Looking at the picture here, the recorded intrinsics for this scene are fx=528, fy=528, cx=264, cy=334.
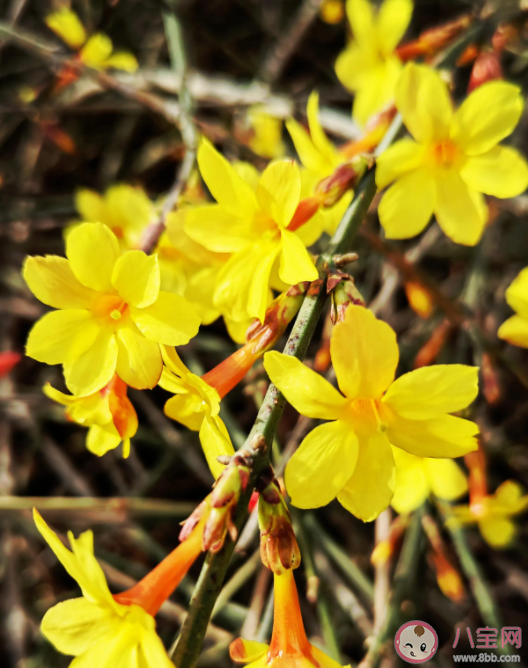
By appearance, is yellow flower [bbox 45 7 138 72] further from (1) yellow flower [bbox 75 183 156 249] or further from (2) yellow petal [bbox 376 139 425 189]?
(2) yellow petal [bbox 376 139 425 189]

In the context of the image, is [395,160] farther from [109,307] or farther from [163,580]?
[163,580]

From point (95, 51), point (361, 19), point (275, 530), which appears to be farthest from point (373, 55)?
point (275, 530)

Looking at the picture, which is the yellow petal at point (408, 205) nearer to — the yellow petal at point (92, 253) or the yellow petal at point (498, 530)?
the yellow petal at point (92, 253)

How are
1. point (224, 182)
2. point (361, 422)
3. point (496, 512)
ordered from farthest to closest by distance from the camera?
point (496, 512) < point (224, 182) < point (361, 422)

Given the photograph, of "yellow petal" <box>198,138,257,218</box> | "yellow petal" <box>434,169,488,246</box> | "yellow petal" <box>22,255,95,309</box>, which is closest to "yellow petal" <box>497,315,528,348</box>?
"yellow petal" <box>434,169,488,246</box>

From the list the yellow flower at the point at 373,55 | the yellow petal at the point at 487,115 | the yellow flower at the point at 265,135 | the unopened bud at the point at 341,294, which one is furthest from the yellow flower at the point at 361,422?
the yellow flower at the point at 265,135

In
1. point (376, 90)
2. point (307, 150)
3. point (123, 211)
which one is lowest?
point (307, 150)

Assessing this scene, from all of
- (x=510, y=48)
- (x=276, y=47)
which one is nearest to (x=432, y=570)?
(x=510, y=48)

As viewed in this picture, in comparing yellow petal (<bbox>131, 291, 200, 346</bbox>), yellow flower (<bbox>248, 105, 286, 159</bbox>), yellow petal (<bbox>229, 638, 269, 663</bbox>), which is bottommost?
yellow petal (<bbox>229, 638, 269, 663</bbox>)

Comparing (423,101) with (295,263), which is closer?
(295,263)
